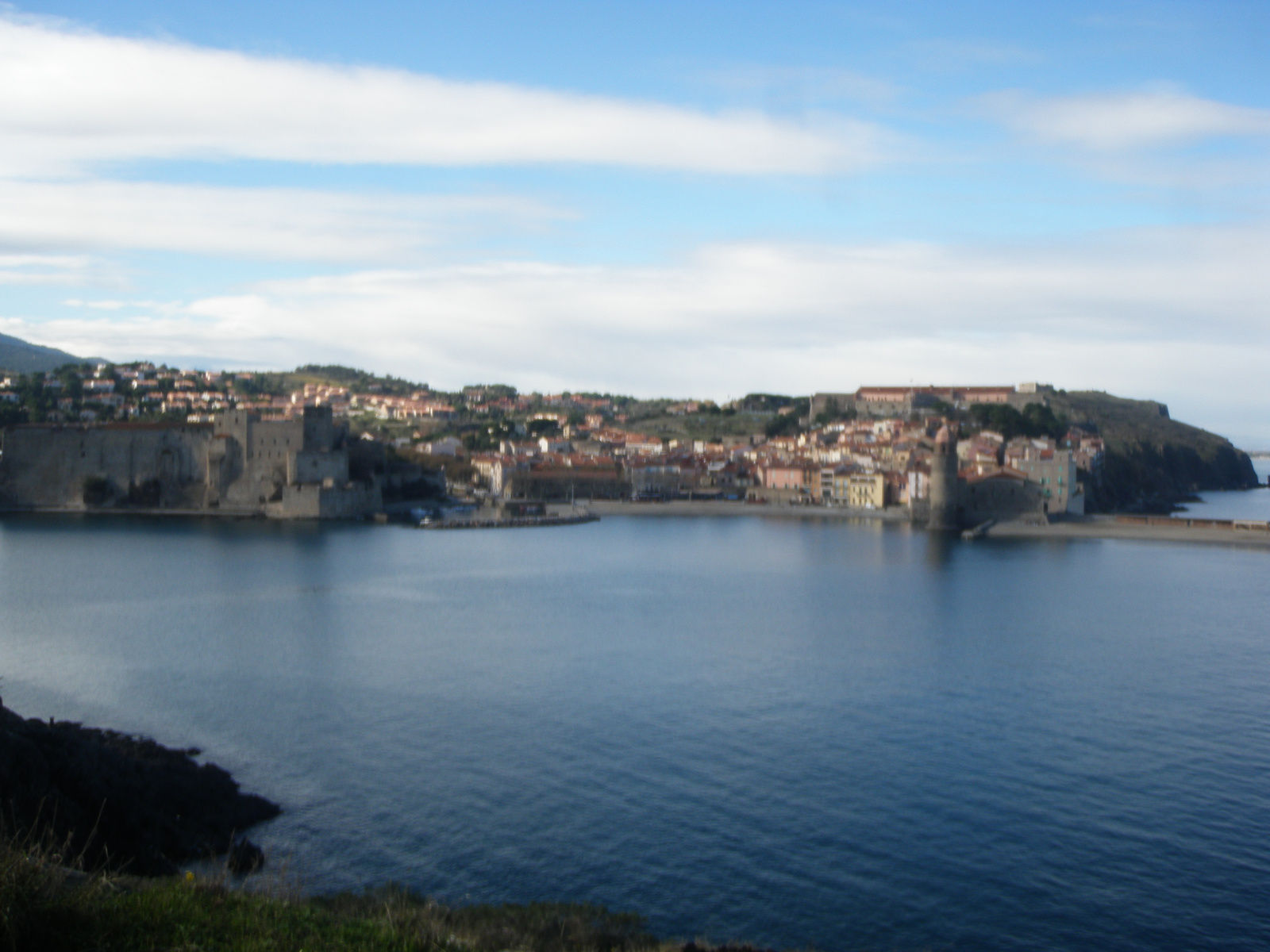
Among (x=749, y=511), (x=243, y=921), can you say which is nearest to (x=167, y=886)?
(x=243, y=921)

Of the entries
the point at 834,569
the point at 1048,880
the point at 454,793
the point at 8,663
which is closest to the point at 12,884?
the point at 454,793

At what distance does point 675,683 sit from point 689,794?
8.78 feet

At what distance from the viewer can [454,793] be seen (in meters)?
6.25

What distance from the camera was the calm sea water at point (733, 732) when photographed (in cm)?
516

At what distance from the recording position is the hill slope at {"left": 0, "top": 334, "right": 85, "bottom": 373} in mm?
65562

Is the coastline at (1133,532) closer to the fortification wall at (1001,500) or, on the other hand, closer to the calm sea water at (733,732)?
the fortification wall at (1001,500)

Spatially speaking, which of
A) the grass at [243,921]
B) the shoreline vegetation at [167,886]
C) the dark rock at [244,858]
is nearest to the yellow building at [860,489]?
the shoreline vegetation at [167,886]

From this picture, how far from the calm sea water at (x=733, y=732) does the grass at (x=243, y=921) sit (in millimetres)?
429

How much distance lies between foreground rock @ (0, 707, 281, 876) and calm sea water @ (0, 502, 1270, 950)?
0.33 metres

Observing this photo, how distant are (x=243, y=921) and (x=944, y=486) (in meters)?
22.2

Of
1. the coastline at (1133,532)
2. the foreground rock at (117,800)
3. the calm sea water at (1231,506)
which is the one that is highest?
the calm sea water at (1231,506)

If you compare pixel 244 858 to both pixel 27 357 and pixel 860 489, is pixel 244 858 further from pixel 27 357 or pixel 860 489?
pixel 27 357

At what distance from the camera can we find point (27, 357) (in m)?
70.2

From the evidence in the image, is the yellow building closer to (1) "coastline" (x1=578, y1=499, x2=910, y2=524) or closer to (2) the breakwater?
(1) "coastline" (x1=578, y1=499, x2=910, y2=524)
